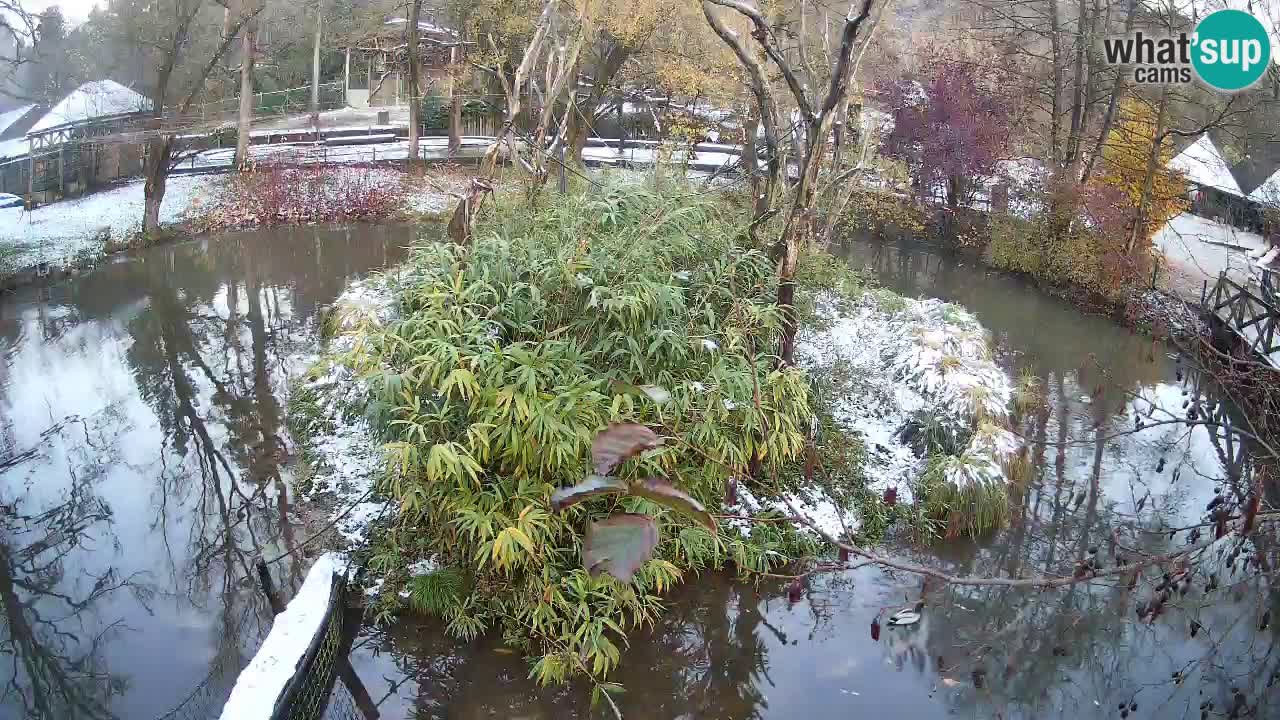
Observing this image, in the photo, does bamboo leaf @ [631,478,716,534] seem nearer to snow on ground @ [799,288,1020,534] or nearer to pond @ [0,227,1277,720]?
pond @ [0,227,1277,720]

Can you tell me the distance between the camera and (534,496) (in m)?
5.19

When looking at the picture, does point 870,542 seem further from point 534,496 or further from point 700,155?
point 700,155

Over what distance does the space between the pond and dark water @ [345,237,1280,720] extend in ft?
0.05

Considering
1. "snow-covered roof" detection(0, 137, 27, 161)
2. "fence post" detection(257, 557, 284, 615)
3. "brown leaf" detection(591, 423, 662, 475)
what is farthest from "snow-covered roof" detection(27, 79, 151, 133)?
"brown leaf" detection(591, 423, 662, 475)

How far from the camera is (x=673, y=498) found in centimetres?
119

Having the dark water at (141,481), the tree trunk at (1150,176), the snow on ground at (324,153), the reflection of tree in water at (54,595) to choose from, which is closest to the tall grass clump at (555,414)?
the dark water at (141,481)

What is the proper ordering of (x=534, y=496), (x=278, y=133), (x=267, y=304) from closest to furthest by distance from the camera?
(x=534, y=496) < (x=267, y=304) < (x=278, y=133)

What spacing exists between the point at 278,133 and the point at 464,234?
1490 centimetres

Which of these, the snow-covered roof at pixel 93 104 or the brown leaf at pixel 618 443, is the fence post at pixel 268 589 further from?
the snow-covered roof at pixel 93 104

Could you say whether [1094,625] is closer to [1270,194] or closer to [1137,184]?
[1137,184]

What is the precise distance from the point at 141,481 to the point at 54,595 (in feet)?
4.61

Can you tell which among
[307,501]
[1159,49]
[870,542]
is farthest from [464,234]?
[1159,49]

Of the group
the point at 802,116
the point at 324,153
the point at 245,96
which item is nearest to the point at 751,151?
the point at 802,116

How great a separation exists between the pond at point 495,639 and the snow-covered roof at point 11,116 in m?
12.4
